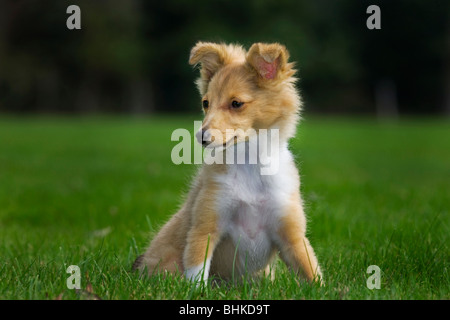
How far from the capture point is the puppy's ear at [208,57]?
365 centimetres

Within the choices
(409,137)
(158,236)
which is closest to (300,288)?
(158,236)

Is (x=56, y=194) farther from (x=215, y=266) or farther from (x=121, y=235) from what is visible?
(x=215, y=266)

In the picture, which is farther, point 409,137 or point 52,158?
point 409,137

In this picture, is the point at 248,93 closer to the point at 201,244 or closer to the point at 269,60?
the point at 269,60

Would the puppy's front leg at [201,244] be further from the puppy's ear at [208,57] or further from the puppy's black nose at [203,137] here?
the puppy's ear at [208,57]

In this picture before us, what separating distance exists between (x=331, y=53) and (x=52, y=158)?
29.7 meters

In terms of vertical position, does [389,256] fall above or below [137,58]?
below

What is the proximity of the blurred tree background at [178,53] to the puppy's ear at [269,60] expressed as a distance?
31.0 meters

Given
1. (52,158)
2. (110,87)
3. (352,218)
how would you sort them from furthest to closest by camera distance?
(110,87) → (52,158) → (352,218)

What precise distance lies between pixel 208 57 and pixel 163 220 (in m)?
2.04

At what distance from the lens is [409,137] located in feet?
64.4

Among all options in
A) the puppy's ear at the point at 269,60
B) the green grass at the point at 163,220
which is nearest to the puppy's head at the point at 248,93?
the puppy's ear at the point at 269,60
